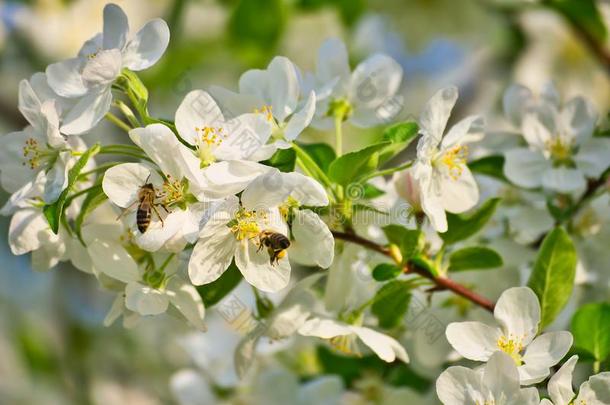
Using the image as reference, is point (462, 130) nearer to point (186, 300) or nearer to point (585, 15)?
point (186, 300)

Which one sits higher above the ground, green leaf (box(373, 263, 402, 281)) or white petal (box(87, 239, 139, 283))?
white petal (box(87, 239, 139, 283))

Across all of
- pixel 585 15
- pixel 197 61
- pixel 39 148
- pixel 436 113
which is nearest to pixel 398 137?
pixel 436 113

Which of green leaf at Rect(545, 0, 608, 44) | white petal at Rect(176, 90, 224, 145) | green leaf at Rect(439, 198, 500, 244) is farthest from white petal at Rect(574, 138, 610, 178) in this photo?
green leaf at Rect(545, 0, 608, 44)

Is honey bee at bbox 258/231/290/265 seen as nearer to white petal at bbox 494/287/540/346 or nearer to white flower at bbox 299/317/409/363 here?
white flower at bbox 299/317/409/363

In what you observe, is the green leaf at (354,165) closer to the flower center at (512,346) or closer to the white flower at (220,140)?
the white flower at (220,140)

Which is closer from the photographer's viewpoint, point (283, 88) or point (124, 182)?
point (124, 182)

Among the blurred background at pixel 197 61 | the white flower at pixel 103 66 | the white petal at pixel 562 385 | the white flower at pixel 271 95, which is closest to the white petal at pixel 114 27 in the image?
the white flower at pixel 103 66
